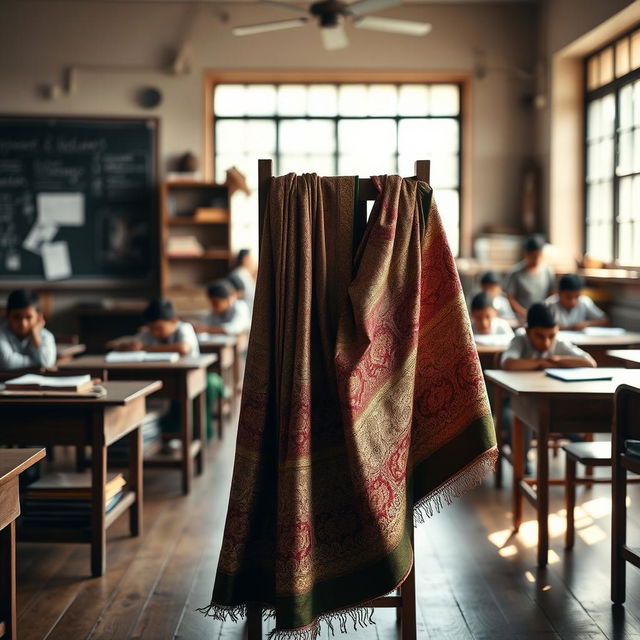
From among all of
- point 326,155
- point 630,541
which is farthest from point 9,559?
point 326,155

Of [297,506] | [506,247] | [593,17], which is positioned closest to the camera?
[297,506]

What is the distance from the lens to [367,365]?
2.06m

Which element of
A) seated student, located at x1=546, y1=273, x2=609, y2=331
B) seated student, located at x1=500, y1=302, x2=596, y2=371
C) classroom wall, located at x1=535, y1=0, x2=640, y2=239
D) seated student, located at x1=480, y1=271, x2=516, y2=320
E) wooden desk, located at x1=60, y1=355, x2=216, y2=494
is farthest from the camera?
classroom wall, located at x1=535, y1=0, x2=640, y2=239

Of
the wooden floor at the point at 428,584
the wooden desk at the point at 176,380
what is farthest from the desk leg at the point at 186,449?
the wooden floor at the point at 428,584

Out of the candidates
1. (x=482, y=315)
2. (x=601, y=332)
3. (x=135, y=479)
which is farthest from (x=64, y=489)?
(x=601, y=332)

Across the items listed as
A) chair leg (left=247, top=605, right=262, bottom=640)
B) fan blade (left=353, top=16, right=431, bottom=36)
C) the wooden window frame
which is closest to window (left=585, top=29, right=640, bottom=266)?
the wooden window frame

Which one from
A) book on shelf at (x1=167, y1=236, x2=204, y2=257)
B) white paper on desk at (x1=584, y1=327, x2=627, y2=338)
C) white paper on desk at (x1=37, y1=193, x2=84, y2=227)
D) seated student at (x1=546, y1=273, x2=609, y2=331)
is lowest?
white paper on desk at (x1=584, y1=327, x2=627, y2=338)

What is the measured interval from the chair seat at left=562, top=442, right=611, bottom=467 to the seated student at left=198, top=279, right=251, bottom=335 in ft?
10.6

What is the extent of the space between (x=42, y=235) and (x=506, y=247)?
4351 mm

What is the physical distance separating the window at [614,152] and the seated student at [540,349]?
2681mm

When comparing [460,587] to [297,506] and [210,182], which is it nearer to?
[297,506]

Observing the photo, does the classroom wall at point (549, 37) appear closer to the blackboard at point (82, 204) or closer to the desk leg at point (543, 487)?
the blackboard at point (82, 204)

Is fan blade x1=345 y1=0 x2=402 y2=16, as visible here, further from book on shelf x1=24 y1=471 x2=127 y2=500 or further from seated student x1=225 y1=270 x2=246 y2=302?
book on shelf x1=24 y1=471 x2=127 y2=500

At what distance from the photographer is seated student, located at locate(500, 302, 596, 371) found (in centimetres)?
371
